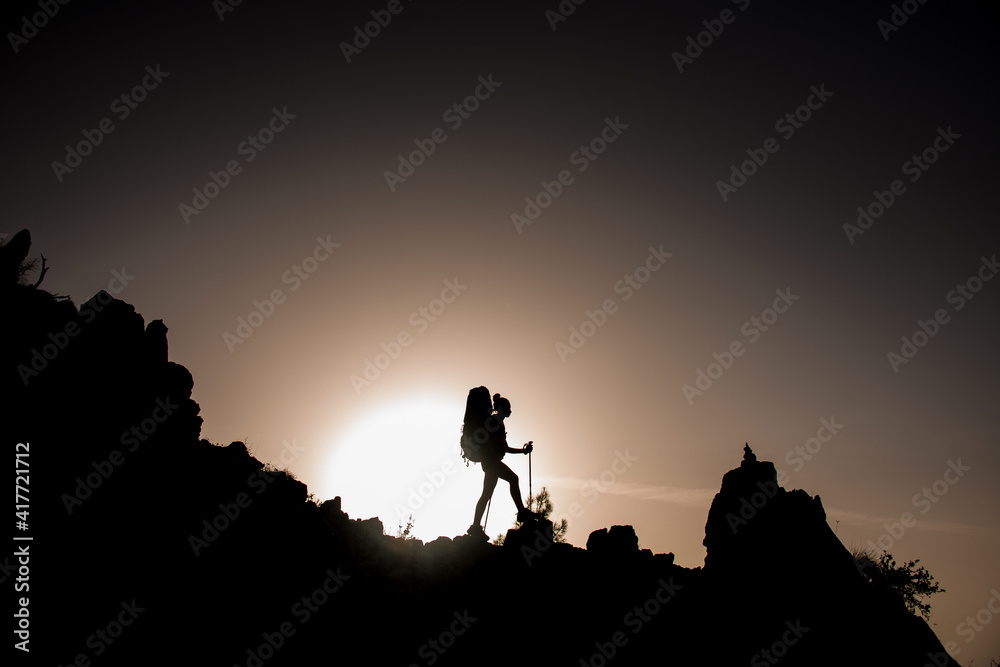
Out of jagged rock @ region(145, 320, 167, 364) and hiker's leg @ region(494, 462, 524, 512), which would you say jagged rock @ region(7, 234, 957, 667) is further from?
hiker's leg @ region(494, 462, 524, 512)

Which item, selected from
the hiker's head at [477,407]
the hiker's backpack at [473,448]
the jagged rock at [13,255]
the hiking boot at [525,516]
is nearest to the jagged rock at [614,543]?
the hiking boot at [525,516]

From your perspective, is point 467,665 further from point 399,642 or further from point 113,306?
point 113,306

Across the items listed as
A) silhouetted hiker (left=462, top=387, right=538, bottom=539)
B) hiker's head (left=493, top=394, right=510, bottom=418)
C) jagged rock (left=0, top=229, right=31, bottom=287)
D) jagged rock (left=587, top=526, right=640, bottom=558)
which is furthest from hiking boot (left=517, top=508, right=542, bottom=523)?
jagged rock (left=0, top=229, right=31, bottom=287)

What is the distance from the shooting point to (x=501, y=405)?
1111 cm

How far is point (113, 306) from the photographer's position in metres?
11.6

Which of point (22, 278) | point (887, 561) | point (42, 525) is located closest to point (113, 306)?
point (22, 278)

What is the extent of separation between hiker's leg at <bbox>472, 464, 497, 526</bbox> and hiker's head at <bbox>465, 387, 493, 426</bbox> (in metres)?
1.15

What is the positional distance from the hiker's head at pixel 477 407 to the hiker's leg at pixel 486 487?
3.77 feet

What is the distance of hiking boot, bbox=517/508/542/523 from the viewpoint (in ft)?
35.4

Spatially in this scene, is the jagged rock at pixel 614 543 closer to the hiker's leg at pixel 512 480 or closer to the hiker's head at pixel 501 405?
the hiker's leg at pixel 512 480

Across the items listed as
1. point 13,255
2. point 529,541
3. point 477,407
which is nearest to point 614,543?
point 529,541

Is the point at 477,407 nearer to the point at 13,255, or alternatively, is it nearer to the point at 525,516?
the point at 525,516

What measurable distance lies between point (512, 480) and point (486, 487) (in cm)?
66

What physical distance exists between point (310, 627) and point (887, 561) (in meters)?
50.9
